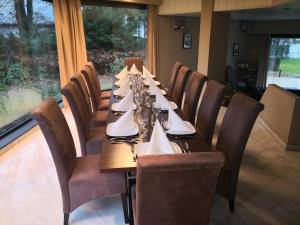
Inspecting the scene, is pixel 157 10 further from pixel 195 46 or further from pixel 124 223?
pixel 124 223

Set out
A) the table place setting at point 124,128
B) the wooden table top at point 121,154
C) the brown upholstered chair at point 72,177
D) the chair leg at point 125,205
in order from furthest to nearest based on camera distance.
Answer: the chair leg at point 125,205 < the table place setting at point 124,128 < the brown upholstered chair at point 72,177 < the wooden table top at point 121,154

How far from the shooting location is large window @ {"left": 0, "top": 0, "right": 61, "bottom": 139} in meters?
3.59

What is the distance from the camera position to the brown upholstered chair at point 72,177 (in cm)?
178

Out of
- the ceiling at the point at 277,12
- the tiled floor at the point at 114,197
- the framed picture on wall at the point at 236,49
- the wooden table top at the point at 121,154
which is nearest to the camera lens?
the wooden table top at the point at 121,154

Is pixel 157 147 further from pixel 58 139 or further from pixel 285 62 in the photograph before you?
pixel 285 62

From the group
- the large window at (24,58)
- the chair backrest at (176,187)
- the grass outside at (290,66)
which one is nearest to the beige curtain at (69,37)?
the large window at (24,58)

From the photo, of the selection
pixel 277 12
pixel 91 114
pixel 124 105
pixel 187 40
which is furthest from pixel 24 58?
pixel 277 12

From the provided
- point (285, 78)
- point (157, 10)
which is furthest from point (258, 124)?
point (285, 78)

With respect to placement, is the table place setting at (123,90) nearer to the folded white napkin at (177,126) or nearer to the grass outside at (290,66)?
the folded white napkin at (177,126)

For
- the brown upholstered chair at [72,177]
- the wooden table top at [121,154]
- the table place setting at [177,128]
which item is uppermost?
the table place setting at [177,128]

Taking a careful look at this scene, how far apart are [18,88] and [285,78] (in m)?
8.98

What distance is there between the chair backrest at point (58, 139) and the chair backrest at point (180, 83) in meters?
1.90

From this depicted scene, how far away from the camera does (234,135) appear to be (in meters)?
1.94

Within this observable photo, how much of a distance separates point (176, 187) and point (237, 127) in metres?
0.95
